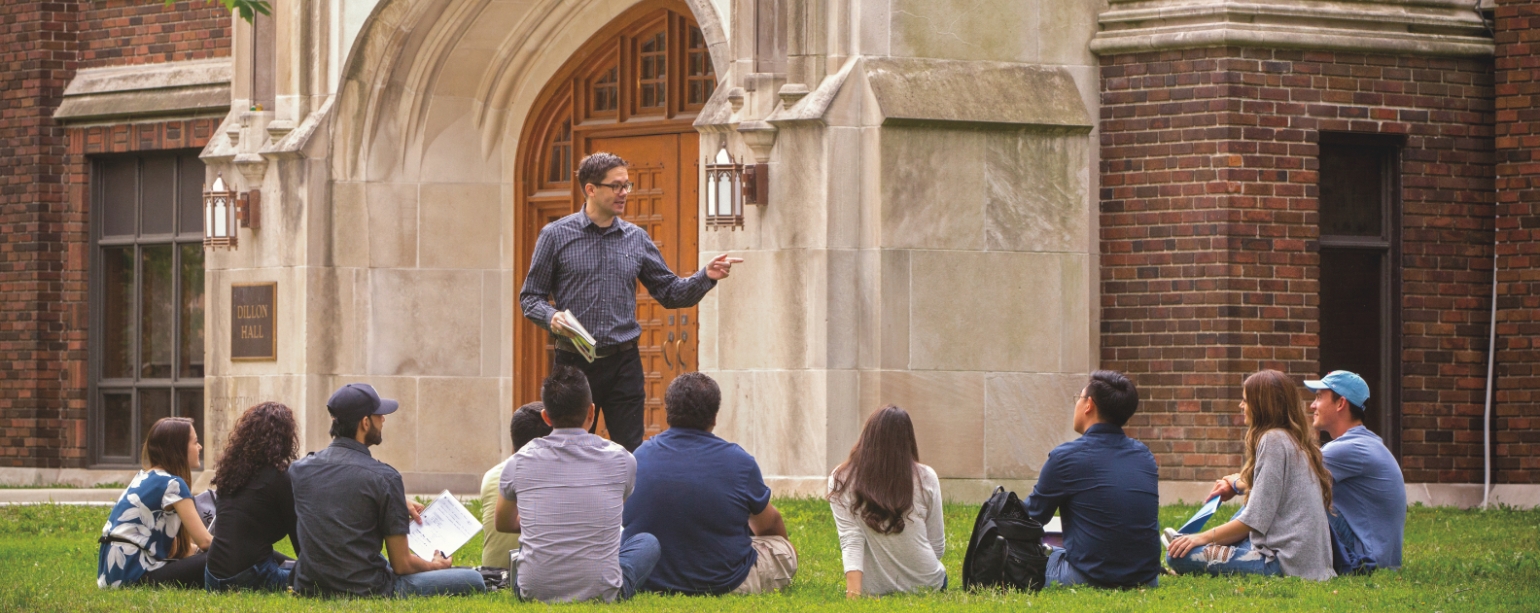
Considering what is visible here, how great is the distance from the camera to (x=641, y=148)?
52.9 ft

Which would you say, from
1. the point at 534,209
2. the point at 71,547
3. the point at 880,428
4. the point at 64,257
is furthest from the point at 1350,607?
the point at 64,257

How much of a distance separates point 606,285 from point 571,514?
1656mm

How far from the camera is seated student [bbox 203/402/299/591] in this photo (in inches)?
323

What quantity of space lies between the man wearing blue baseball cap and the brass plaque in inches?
361

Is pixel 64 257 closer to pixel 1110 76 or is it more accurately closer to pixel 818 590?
pixel 1110 76

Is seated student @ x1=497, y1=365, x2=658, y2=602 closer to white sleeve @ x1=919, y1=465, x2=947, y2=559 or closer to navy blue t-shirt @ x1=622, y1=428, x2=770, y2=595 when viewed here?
navy blue t-shirt @ x1=622, y1=428, x2=770, y2=595

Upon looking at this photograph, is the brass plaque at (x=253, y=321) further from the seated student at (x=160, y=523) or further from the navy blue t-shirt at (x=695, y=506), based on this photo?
the navy blue t-shirt at (x=695, y=506)

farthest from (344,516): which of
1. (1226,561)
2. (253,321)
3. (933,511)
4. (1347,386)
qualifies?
(253,321)

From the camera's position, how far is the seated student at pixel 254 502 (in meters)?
8.20

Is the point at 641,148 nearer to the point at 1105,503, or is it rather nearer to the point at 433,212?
the point at 433,212

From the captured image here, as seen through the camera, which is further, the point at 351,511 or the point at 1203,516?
the point at 1203,516

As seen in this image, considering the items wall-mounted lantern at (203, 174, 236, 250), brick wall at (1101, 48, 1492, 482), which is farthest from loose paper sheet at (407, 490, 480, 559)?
wall-mounted lantern at (203, 174, 236, 250)

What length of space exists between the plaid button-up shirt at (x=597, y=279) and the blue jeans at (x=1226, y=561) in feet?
7.90

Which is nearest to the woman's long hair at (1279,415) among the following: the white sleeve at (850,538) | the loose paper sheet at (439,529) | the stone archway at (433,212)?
the white sleeve at (850,538)
